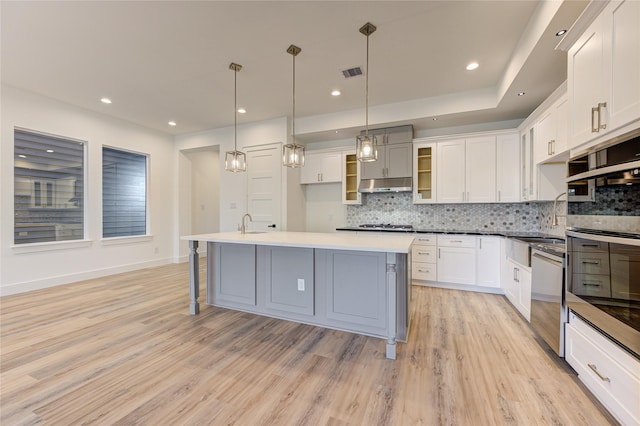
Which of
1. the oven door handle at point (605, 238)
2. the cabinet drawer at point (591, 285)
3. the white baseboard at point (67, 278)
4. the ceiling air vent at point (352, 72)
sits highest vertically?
the ceiling air vent at point (352, 72)

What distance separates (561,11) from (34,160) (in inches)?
259

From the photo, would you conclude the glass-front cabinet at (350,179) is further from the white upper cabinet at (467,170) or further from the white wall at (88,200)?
the white wall at (88,200)

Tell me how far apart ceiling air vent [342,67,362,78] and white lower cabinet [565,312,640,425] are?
125 inches

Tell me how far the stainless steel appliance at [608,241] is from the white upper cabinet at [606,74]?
5.6 inches

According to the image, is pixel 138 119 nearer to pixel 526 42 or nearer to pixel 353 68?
pixel 353 68

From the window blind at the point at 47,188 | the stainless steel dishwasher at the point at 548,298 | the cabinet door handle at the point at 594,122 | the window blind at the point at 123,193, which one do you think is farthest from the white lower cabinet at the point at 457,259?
the window blind at the point at 47,188

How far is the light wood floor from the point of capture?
1592 mm

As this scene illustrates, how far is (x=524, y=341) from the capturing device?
246 cm

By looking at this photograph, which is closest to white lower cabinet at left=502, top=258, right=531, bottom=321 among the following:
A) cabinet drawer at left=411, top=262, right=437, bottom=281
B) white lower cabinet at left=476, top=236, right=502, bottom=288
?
white lower cabinet at left=476, top=236, right=502, bottom=288

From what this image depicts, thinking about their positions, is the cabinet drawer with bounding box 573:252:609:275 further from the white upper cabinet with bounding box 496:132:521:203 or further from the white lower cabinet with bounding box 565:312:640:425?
the white upper cabinet with bounding box 496:132:521:203

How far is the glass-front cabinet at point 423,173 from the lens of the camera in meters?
4.46

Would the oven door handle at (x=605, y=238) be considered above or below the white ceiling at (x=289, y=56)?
below

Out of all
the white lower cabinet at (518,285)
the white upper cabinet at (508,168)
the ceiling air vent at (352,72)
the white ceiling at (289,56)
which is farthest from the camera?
the white upper cabinet at (508,168)

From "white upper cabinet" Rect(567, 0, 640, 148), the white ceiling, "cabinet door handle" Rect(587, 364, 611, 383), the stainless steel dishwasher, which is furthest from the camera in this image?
the white ceiling
